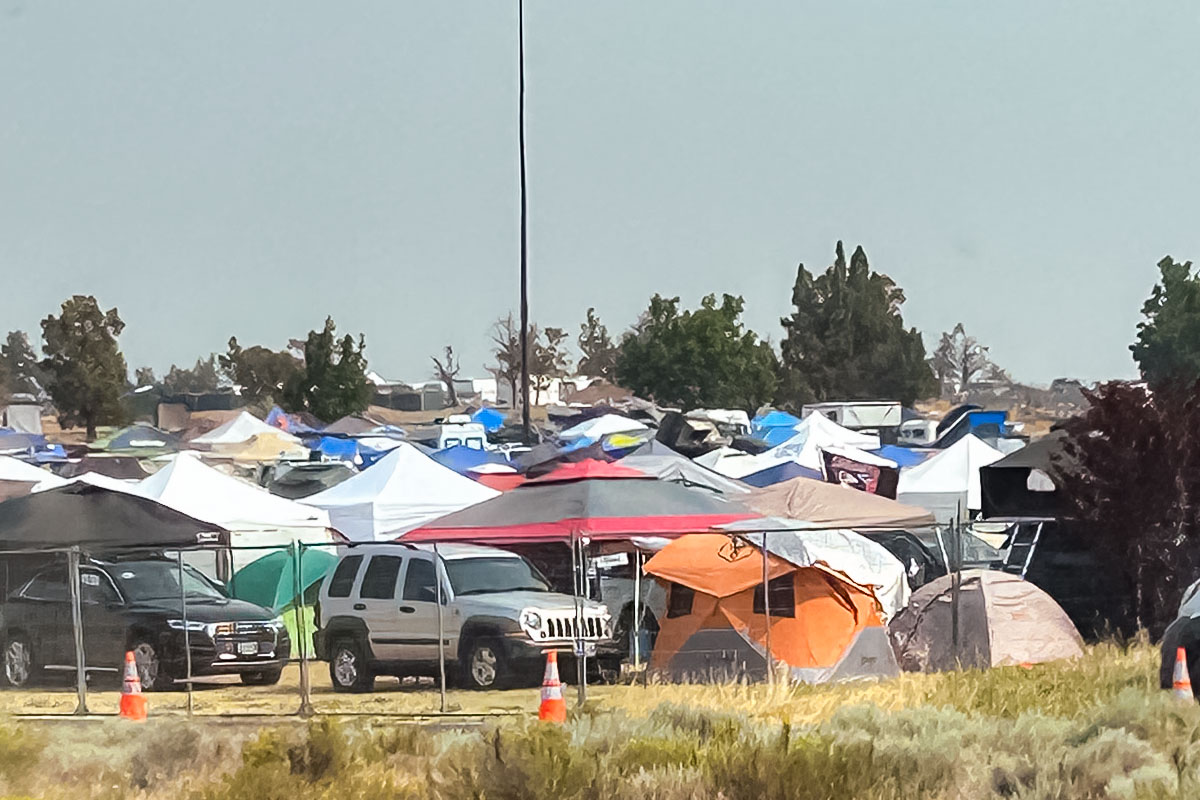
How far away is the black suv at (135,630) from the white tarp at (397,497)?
6.80 metres

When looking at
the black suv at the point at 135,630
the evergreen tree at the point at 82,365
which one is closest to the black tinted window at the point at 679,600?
the black suv at the point at 135,630

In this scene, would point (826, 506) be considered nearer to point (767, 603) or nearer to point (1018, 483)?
point (1018, 483)

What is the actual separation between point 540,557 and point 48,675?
6.30 metres

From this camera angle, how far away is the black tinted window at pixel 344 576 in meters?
20.2

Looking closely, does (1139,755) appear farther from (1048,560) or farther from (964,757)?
(1048,560)

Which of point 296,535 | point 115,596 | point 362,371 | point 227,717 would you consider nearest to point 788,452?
point 296,535

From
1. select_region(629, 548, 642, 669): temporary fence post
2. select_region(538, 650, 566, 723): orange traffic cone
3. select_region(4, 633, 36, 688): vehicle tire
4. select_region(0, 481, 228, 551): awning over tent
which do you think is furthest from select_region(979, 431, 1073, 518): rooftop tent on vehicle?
select_region(538, 650, 566, 723): orange traffic cone

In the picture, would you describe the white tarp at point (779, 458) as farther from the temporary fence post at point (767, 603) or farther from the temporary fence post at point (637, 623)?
the temporary fence post at point (767, 603)

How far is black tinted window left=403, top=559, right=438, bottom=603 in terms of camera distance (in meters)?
19.5

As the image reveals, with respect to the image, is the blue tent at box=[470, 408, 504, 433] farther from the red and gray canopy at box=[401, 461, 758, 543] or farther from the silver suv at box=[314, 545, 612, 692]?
the silver suv at box=[314, 545, 612, 692]

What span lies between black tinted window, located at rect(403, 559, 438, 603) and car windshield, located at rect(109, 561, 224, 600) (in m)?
2.49

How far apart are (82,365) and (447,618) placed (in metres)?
79.6

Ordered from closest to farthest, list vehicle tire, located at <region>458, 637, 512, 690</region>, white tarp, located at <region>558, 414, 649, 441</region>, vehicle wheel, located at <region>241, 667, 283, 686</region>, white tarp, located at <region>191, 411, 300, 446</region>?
vehicle tire, located at <region>458, 637, 512, 690</region>
vehicle wheel, located at <region>241, 667, 283, 686</region>
white tarp, located at <region>558, 414, 649, 441</region>
white tarp, located at <region>191, 411, 300, 446</region>

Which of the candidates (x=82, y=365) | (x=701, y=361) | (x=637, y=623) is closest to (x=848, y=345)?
(x=701, y=361)
